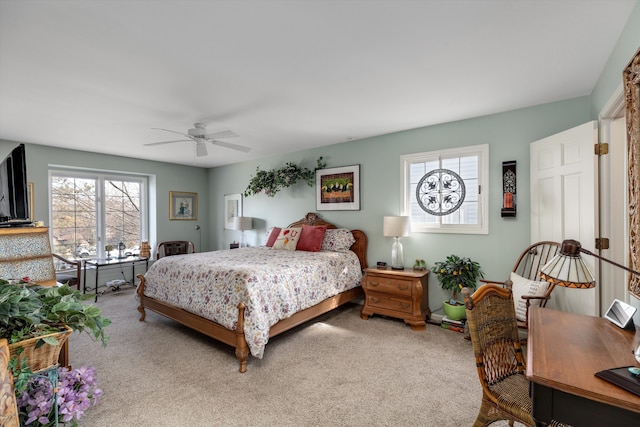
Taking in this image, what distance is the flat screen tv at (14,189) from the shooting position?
1.81 metres

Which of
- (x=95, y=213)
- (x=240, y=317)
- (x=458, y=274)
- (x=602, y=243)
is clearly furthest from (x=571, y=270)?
(x=95, y=213)

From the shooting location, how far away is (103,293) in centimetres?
500

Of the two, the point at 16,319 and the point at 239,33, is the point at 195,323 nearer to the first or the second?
the point at 16,319

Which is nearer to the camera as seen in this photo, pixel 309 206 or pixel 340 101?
pixel 340 101

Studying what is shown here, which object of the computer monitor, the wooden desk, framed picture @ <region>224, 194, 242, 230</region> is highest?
framed picture @ <region>224, 194, 242, 230</region>

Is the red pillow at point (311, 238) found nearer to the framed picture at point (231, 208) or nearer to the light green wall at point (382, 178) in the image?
the light green wall at point (382, 178)

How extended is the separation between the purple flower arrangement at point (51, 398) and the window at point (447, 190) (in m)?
3.53

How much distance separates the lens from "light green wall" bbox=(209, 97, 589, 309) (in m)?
3.18

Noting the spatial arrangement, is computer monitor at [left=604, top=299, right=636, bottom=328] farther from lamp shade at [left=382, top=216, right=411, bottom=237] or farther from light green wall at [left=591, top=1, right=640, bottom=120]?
lamp shade at [left=382, top=216, right=411, bottom=237]

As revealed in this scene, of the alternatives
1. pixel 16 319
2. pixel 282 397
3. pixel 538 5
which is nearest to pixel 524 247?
pixel 538 5

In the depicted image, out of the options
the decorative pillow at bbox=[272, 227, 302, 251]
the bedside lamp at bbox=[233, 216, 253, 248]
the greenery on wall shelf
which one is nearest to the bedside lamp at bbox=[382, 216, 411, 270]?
the decorative pillow at bbox=[272, 227, 302, 251]

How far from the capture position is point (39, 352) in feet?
3.52

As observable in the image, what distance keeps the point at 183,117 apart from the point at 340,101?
180 cm

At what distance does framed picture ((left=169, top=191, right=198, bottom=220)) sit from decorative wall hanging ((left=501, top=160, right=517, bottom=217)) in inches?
232
